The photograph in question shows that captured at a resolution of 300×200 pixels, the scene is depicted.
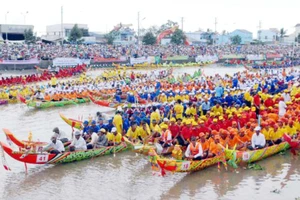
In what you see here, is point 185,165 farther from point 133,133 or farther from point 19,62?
point 19,62

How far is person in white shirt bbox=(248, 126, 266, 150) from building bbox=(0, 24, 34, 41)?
50.9m

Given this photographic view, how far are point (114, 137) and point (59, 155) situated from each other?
6.21 ft

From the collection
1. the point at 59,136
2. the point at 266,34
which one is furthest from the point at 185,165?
the point at 266,34

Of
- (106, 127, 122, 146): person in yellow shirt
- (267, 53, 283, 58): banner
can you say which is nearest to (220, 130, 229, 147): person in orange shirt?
(106, 127, 122, 146): person in yellow shirt

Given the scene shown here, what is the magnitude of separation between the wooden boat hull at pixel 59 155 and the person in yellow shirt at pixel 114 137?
147 mm

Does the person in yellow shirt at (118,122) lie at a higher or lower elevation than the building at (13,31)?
lower

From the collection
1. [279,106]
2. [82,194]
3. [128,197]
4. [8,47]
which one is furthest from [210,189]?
[8,47]

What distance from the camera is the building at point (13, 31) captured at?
5942cm

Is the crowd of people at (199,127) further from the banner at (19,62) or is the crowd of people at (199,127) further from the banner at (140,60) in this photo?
the banner at (140,60)

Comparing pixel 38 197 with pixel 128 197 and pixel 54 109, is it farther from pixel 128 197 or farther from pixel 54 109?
pixel 54 109

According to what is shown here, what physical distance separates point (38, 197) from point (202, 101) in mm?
8386

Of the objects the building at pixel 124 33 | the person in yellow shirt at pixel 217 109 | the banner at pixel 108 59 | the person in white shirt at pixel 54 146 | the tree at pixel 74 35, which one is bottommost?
the person in white shirt at pixel 54 146

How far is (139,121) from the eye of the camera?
1423 cm

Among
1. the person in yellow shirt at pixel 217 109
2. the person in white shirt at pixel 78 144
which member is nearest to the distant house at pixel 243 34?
the person in yellow shirt at pixel 217 109
